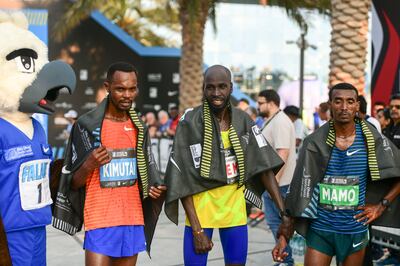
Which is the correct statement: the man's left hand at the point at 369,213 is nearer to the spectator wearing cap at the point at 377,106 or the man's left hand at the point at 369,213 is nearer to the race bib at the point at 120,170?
the race bib at the point at 120,170

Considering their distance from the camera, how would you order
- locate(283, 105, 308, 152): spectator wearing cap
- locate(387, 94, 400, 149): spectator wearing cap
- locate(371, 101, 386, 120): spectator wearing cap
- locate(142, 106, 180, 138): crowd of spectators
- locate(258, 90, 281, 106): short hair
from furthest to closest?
locate(142, 106, 180, 138): crowd of spectators, locate(371, 101, 386, 120): spectator wearing cap, locate(283, 105, 308, 152): spectator wearing cap, locate(258, 90, 281, 106): short hair, locate(387, 94, 400, 149): spectator wearing cap

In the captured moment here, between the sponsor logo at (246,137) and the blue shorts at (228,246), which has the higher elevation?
the sponsor logo at (246,137)

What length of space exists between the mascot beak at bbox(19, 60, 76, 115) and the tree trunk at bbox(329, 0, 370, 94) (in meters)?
6.09

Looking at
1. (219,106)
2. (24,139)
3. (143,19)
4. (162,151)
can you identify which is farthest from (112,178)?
(143,19)

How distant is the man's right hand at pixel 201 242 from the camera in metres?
3.41

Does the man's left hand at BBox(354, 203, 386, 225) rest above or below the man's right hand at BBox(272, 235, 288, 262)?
above

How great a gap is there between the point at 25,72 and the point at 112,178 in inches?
31.5

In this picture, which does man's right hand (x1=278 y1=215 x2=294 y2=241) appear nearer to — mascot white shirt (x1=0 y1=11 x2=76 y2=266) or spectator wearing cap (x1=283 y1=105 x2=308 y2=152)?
mascot white shirt (x1=0 y1=11 x2=76 y2=266)

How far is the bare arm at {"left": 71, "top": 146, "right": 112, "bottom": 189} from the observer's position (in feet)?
10.6

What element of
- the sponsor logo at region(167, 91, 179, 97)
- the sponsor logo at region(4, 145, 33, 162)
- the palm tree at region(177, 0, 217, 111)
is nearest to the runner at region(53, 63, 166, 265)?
the sponsor logo at region(4, 145, 33, 162)

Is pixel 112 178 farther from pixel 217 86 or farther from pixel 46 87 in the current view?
pixel 217 86

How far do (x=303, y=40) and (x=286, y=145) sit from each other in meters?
13.4

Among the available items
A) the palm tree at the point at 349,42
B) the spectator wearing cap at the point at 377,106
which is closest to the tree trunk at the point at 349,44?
the palm tree at the point at 349,42

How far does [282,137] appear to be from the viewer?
5.78 m
